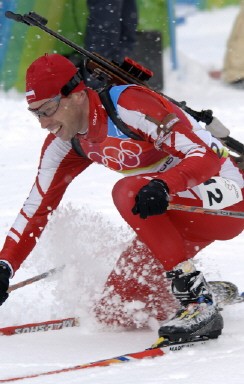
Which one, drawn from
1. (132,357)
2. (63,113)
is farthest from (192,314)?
(63,113)

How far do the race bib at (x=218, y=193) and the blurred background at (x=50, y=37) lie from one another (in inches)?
221

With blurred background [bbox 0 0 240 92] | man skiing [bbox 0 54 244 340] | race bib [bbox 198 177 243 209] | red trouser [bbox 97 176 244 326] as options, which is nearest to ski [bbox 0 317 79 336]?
red trouser [bbox 97 176 244 326]

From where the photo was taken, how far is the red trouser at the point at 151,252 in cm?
440

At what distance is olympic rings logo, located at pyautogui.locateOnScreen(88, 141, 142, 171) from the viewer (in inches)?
181

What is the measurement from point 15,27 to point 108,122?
5947mm

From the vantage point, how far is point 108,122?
179 inches

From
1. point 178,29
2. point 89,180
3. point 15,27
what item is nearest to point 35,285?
point 89,180

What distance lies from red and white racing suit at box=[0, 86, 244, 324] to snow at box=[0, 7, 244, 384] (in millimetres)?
407

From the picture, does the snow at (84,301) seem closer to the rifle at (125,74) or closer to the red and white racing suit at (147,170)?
the red and white racing suit at (147,170)

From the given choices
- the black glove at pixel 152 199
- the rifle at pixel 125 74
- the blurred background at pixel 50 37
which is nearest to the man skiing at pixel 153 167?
the black glove at pixel 152 199

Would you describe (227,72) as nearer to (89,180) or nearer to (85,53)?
(89,180)

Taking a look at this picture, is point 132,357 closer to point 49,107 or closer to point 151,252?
point 151,252

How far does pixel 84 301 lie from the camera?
201 inches

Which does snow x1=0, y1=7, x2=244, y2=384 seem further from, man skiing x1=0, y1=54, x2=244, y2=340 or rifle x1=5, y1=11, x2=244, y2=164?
rifle x1=5, y1=11, x2=244, y2=164
